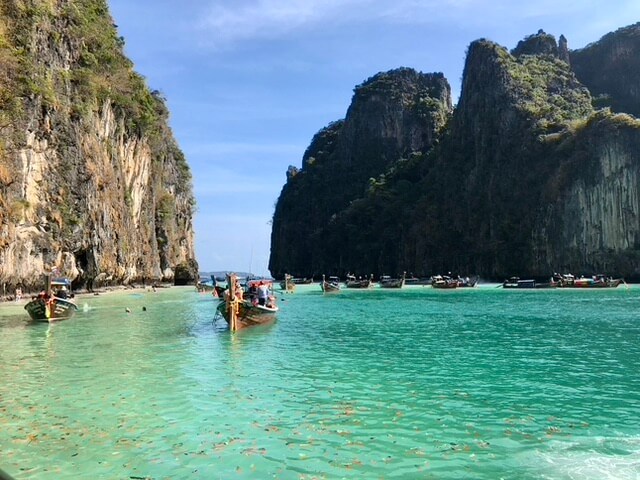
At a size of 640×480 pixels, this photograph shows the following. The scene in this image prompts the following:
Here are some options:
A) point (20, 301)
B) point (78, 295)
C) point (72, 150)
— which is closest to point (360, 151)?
point (78, 295)

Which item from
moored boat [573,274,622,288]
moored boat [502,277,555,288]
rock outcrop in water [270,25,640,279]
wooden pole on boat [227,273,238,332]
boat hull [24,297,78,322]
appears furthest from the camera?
rock outcrop in water [270,25,640,279]

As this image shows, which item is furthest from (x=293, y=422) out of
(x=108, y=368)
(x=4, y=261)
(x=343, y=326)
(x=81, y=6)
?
(x=81, y=6)

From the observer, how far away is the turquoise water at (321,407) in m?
8.20

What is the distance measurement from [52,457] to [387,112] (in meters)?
164

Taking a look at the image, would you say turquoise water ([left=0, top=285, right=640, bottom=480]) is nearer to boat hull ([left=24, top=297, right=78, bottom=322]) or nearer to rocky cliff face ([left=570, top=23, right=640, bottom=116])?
boat hull ([left=24, top=297, right=78, bottom=322])

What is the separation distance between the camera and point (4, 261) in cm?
3834

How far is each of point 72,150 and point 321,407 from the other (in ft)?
149

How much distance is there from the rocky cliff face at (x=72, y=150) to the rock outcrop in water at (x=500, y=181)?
65867 mm

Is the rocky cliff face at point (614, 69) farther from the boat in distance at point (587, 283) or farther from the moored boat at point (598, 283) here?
the moored boat at point (598, 283)

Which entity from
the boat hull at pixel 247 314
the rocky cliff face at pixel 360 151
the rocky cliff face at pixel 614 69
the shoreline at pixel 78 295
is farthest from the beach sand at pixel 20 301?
the rocky cliff face at pixel 614 69

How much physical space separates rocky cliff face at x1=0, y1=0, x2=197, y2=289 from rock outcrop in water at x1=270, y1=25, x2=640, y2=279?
216 feet

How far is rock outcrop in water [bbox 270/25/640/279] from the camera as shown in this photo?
89.6 m

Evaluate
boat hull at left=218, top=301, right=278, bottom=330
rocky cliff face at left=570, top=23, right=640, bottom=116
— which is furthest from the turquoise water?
rocky cliff face at left=570, top=23, right=640, bottom=116

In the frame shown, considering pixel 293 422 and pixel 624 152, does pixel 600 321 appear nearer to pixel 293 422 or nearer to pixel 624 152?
pixel 293 422
